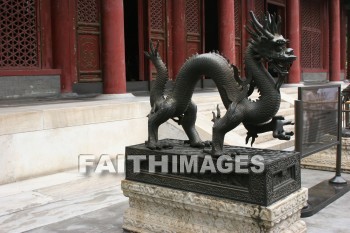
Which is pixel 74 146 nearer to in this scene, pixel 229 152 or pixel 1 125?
pixel 1 125

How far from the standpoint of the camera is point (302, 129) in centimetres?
430

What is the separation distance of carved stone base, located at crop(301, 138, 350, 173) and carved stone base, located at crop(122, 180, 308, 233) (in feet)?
9.88

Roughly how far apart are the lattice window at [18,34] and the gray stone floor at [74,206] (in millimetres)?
3530

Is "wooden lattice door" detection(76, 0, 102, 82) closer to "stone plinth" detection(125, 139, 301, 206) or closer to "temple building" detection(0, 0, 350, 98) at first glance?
"temple building" detection(0, 0, 350, 98)

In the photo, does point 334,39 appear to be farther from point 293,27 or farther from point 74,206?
point 74,206

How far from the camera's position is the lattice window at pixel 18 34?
825cm

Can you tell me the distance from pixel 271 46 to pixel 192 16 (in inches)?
371

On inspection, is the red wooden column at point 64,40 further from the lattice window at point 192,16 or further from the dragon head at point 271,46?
the dragon head at point 271,46

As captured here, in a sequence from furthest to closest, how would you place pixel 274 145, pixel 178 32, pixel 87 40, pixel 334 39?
pixel 334 39, pixel 178 32, pixel 87 40, pixel 274 145

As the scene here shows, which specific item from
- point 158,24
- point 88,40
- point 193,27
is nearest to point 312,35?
point 193,27

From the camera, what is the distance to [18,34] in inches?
329

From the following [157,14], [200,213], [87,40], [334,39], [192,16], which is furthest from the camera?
[334,39]

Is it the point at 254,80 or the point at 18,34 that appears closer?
the point at 254,80

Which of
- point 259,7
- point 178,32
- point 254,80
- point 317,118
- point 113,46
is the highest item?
point 259,7
